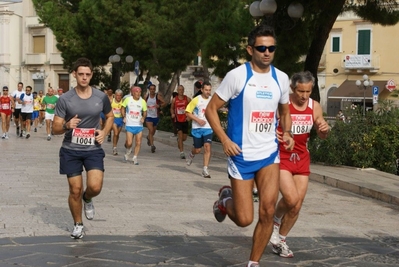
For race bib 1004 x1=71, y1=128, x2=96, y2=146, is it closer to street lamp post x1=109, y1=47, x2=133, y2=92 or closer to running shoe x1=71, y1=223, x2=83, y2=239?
running shoe x1=71, y1=223, x2=83, y2=239

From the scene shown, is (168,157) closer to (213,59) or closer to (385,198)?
(213,59)

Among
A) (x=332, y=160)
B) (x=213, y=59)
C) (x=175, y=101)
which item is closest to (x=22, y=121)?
(x=213, y=59)

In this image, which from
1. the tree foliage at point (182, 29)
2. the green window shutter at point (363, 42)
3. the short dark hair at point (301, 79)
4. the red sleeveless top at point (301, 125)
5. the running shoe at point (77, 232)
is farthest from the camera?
the green window shutter at point (363, 42)

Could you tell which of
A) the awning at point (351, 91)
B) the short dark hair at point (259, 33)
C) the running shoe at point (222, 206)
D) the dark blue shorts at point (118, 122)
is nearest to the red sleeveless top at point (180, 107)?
the dark blue shorts at point (118, 122)

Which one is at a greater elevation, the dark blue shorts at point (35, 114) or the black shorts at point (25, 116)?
the dark blue shorts at point (35, 114)

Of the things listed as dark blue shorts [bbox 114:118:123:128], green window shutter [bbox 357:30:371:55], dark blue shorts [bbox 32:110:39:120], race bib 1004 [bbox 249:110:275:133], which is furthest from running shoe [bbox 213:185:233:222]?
green window shutter [bbox 357:30:371:55]

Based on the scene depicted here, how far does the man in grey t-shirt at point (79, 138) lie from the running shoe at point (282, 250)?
1.88m

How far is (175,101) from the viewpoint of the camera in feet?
63.9

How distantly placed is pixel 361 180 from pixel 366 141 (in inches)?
91.7

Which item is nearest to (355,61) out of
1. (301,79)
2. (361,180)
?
(361,180)

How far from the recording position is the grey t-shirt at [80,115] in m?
7.77

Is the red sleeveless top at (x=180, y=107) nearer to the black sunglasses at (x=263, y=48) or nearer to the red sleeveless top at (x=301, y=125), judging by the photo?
the red sleeveless top at (x=301, y=125)

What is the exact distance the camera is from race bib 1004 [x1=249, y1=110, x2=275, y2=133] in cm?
612

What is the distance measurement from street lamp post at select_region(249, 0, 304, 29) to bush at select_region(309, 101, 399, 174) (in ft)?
7.61
